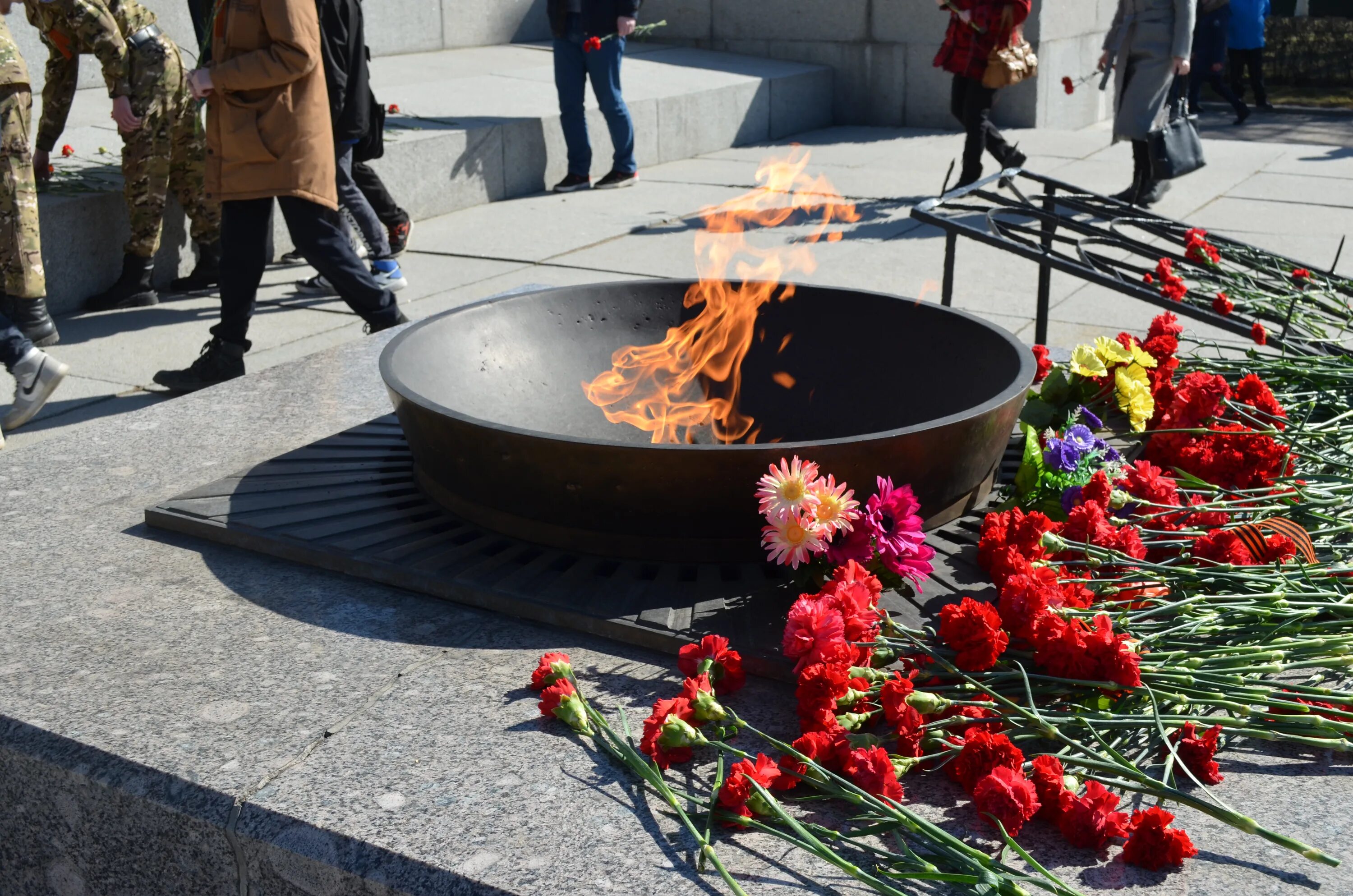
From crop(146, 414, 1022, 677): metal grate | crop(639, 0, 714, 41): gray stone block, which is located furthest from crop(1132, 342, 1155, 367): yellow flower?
crop(639, 0, 714, 41): gray stone block

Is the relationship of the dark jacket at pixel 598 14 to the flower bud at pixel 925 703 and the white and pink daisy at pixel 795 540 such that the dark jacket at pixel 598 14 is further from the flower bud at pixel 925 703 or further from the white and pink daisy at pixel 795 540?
the flower bud at pixel 925 703

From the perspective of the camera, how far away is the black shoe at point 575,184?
880 cm

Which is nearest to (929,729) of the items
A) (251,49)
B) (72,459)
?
(72,459)

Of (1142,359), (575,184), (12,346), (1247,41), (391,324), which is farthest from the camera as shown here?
(1247,41)

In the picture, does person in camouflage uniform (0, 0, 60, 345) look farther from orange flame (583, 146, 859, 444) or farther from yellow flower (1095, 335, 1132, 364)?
yellow flower (1095, 335, 1132, 364)

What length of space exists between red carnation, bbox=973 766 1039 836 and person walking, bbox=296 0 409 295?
423 centimetres

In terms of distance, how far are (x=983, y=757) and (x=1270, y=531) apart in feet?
2.69

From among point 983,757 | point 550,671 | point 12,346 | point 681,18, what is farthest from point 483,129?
point 983,757

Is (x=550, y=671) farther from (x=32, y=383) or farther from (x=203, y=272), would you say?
(x=203, y=272)

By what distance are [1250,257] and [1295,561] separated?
194 centimetres

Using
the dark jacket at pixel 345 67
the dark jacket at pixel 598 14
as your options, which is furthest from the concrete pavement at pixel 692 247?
the dark jacket at pixel 598 14

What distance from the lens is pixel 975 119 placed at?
7.96 meters

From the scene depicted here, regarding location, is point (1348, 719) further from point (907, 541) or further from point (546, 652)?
point (546, 652)

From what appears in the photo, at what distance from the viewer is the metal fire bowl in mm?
2385
